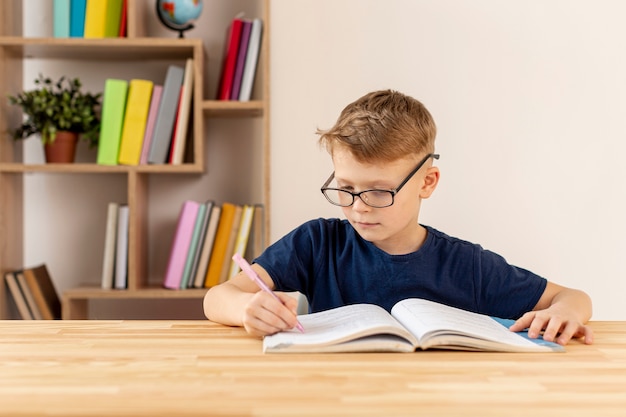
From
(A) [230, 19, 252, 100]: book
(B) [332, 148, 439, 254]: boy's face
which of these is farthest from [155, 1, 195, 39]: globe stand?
(B) [332, 148, 439, 254]: boy's face

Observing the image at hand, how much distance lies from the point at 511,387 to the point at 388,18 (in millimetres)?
1673

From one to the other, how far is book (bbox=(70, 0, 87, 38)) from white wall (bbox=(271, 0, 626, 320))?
0.66 metres

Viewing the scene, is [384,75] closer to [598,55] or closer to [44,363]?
[598,55]

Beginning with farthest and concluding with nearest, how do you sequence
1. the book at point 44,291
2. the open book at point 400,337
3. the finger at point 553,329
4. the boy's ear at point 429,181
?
the book at point 44,291
the boy's ear at point 429,181
the finger at point 553,329
the open book at point 400,337

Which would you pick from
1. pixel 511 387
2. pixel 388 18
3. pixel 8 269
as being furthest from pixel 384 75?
pixel 511 387

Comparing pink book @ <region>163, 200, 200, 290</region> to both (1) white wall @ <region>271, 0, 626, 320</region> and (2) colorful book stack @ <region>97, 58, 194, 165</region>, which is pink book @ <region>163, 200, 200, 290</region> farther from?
(1) white wall @ <region>271, 0, 626, 320</region>

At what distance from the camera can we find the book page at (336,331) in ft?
3.34

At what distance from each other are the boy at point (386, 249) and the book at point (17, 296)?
116cm

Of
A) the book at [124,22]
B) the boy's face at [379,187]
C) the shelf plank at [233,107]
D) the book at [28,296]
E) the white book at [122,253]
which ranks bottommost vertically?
the book at [28,296]

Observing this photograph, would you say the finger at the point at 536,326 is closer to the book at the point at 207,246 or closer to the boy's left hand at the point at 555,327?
the boy's left hand at the point at 555,327

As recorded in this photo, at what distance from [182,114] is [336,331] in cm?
155

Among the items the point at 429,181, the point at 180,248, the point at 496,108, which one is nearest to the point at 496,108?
the point at 496,108

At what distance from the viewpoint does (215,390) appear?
809 mm

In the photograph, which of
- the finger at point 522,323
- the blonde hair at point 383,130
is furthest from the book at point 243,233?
the finger at point 522,323
